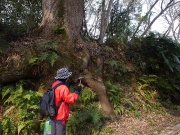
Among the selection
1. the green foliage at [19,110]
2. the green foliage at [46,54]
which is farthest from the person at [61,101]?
the green foliage at [46,54]

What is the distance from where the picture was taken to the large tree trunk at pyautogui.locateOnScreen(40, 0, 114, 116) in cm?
725

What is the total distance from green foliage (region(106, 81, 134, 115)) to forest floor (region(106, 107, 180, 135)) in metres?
0.37

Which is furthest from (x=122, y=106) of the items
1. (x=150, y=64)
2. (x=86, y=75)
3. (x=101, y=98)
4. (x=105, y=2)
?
(x=105, y=2)

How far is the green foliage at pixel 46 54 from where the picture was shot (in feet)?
20.7

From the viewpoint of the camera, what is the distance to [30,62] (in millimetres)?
6215

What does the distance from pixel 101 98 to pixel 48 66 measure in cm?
213

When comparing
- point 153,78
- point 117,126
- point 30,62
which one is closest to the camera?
point 30,62

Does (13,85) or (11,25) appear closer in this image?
(13,85)

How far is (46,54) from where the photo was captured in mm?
6387

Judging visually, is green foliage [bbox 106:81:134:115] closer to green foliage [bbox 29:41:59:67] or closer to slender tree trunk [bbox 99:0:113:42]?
green foliage [bbox 29:41:59:67]

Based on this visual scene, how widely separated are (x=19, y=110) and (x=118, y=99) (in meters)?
3.64

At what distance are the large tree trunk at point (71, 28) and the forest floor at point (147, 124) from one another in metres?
0.78

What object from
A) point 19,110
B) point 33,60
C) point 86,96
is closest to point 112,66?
point 86,96

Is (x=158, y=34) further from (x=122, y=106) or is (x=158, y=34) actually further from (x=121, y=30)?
(x=122, y=106)
